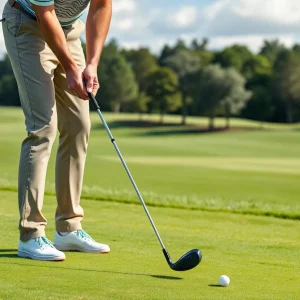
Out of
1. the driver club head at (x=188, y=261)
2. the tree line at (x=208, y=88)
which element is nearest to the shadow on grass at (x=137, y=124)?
the tree line at (x=208, y=88)

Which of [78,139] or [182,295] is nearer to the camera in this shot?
[182,295]

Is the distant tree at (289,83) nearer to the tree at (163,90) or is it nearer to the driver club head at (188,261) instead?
the tree at (163,90)

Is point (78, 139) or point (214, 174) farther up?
point (78, 139)

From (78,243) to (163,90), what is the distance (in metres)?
60.8

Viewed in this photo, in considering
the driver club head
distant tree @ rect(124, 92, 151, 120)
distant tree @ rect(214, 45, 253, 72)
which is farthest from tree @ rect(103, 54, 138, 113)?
the driver club head

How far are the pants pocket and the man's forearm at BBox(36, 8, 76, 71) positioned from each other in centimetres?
22

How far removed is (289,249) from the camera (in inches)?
187

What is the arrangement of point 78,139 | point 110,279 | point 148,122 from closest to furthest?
point 110,279, point 78,139, point 148,122

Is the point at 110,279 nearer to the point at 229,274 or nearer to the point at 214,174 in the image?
the point at 229,274

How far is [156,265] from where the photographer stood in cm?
378

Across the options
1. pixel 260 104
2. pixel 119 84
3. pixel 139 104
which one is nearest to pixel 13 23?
pixel 260 104

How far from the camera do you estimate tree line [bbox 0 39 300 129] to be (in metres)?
58.6

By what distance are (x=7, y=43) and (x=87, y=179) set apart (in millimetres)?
10205

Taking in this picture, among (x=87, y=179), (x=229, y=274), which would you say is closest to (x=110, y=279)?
(x=229, y=274)
